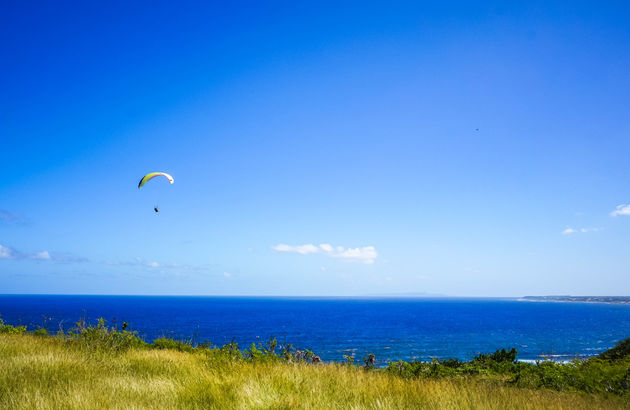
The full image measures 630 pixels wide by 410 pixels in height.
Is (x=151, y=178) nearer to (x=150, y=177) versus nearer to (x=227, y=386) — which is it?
(x=150, y=177)

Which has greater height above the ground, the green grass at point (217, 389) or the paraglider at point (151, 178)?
the paraglider at point (151, 178)

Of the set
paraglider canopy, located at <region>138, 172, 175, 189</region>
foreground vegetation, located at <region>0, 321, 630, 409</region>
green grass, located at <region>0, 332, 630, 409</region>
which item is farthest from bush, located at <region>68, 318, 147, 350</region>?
paraglider canopy, located at <region>138, 172, 175, 189</region>

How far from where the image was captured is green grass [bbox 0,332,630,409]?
5.10 m

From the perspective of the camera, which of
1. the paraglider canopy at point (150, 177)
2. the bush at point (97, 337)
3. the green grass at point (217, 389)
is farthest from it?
the paraglider canopy at point (150, 177)

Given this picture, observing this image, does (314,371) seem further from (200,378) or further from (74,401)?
(74,401)

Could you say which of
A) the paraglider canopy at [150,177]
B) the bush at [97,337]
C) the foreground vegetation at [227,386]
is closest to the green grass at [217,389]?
the foreground vegetation at [227,386]

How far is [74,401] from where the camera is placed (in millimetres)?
4820

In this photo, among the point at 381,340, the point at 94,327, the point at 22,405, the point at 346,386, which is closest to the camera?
the point at 22,405

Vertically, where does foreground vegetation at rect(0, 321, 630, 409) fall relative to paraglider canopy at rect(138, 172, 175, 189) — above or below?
below

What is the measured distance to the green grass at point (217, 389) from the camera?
510 cm

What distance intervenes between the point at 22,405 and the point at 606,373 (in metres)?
12.5

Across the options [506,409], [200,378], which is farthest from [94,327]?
[506,409]

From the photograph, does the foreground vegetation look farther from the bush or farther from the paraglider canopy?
the paraglider canopy

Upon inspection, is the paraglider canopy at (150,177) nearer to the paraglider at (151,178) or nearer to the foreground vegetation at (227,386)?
the paraglider at (151,178)
